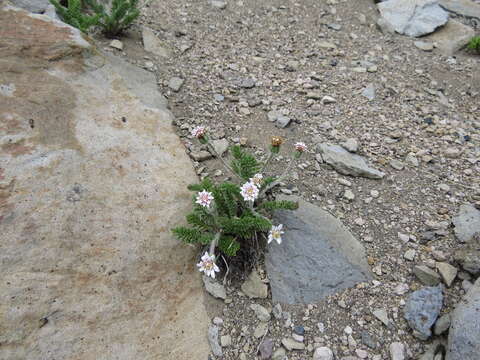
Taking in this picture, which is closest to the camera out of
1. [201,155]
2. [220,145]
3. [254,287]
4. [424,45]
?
[254,287]

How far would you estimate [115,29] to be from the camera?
491cm

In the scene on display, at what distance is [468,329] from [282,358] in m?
1.19

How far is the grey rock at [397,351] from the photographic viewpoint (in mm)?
2793

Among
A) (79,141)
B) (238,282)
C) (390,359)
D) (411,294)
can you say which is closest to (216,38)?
(79,141)

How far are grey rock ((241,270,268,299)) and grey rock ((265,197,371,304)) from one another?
2.7 inches

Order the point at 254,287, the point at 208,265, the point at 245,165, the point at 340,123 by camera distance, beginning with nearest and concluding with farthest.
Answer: the point at 208,265
the point at 254,287
the point at 245,165
the point at 340,123

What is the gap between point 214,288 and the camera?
10.2 feet

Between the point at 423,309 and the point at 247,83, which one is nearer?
the point at 423,309

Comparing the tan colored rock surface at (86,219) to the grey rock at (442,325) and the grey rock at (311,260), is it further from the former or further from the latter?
the grey rock at (442,325)

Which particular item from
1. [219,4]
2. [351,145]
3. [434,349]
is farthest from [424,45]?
[434,349]

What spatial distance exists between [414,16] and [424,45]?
560mm

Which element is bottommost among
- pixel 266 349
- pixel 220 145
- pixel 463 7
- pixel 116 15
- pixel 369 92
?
pixel 266 349

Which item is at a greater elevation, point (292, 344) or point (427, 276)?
point (427, 276)

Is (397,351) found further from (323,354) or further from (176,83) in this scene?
(176,83)
